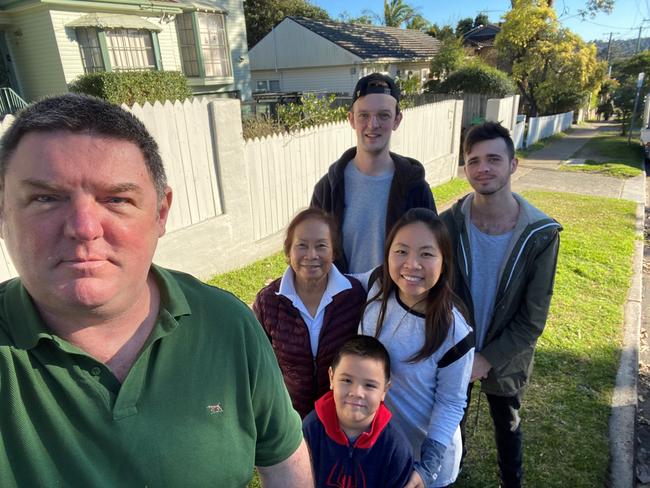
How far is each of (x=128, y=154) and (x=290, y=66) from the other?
25.1 metres

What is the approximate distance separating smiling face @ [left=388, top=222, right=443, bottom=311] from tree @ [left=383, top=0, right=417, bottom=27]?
36.8 m

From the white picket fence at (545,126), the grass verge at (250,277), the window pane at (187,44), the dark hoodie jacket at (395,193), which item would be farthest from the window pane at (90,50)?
the white picket fence at (545,126)

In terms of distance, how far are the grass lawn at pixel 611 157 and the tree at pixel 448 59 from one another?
6.47 meters

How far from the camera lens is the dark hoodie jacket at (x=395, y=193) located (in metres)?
2.58

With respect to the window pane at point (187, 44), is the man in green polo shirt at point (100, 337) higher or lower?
lower

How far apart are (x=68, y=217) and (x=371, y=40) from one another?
25584 mm

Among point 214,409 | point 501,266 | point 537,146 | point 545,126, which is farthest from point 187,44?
point 214,409

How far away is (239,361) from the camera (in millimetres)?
1225

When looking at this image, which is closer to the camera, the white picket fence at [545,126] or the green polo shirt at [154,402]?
the green polo shirt at [154,402]

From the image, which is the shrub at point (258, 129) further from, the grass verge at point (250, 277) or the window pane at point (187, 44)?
the window pane at point (187, 44)

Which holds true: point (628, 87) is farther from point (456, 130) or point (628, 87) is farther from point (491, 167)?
point (491, 167)

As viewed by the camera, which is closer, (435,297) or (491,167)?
(435,297)

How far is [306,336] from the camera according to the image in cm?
203

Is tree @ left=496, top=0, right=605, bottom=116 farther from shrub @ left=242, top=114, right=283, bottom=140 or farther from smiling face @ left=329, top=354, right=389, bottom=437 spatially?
smiling face @ left=329, top=354, right=389, bottom=437
